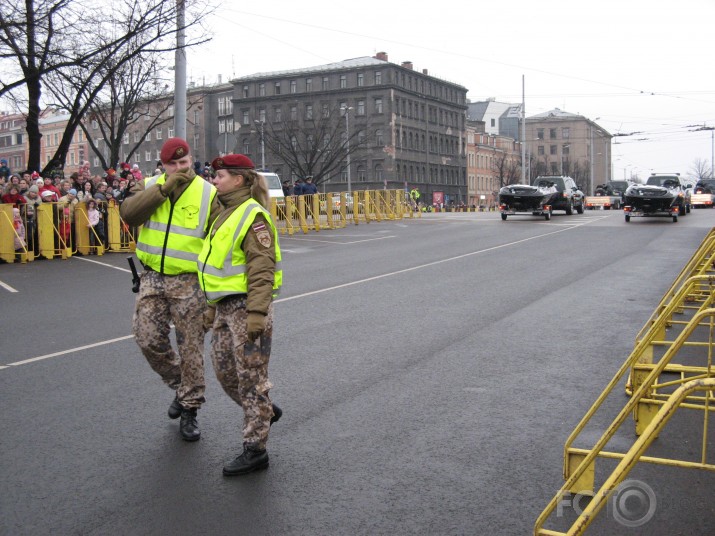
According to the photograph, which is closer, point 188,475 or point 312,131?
point 188,475

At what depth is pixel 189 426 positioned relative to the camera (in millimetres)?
5805

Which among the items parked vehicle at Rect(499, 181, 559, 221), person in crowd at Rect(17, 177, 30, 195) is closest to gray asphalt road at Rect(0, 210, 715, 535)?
person in crowd at Rect(17, 177, 30, 195)

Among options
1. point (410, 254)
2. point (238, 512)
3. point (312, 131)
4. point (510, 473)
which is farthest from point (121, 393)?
point (312, 131)

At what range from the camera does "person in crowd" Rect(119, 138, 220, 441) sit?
577 cm

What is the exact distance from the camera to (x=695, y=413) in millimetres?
6379

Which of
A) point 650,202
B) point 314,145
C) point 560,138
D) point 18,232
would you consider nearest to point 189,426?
point 18,232

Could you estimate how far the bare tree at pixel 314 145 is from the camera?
7838 cm

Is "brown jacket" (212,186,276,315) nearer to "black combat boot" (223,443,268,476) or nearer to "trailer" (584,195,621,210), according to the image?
"black combat boot" (223,443,268,476)

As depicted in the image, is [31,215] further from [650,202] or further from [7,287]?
[650,202]

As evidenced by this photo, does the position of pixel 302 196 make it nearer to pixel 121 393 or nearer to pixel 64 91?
pixel 64 91

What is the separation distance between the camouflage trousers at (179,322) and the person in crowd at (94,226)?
16.3 m

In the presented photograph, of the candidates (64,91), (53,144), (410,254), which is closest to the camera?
(410,254)

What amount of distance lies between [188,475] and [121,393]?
218 cm

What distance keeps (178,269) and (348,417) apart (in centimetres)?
162
